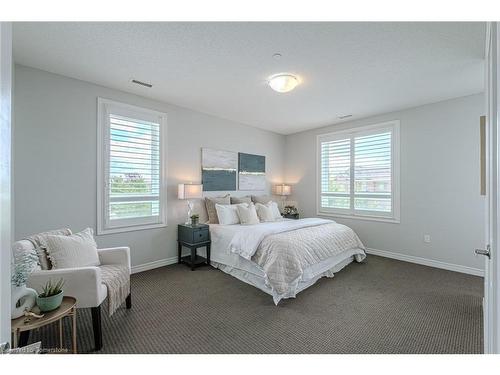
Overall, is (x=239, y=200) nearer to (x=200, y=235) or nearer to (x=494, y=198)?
(x=200, y=235)

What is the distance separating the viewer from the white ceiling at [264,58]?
1.92 metres

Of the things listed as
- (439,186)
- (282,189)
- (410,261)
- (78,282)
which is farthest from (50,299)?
(439,186)

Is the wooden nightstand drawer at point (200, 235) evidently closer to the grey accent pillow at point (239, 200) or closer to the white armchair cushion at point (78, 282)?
the grey accent pillow at point (239, 200)

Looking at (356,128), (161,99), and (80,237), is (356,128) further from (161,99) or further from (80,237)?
(80,237)

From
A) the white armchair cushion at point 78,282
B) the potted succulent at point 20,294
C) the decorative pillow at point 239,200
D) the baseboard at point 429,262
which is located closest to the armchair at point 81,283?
the white armchair cushion at point 78,282

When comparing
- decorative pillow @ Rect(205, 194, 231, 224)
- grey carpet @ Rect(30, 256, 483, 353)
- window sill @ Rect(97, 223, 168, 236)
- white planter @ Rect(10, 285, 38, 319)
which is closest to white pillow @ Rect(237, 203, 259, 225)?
decorative pillow @ Rect(205, 194, 231, 224)

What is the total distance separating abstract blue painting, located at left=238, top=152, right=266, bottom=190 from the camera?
15.7 ft

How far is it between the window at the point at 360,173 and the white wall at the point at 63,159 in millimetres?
3162

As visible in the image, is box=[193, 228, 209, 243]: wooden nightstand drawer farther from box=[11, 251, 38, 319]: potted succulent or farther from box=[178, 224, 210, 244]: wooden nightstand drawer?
box=[11, 251, 38, 319]: potted succulent

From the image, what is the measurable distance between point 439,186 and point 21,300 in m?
4.95

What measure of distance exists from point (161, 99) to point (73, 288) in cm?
279

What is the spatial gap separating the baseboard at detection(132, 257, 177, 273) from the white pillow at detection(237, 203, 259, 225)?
1296 millimetres

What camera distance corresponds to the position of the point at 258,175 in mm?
5129
